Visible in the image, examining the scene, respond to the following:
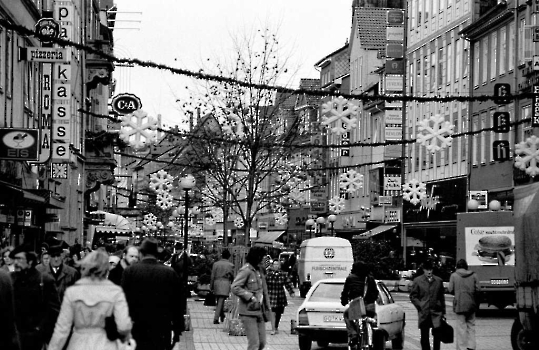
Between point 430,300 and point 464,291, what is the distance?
72 cm

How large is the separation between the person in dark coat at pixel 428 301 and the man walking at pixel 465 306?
1.14 feet

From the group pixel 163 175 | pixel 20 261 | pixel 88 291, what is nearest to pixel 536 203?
pixel 20 261

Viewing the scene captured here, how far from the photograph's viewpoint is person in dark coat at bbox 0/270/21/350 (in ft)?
34.8

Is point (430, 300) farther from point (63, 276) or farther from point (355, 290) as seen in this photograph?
point (63, 276)

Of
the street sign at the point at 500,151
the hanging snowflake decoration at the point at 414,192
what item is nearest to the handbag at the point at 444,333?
the hanging snowflake decoration at the point at 414,192

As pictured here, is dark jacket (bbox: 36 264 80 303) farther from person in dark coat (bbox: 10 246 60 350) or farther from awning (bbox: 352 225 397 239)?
awning (bbox: 352 225 397 239)

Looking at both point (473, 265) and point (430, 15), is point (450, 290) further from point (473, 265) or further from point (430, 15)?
point (430, 15)

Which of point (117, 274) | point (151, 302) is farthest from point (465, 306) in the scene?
point (151, 302)

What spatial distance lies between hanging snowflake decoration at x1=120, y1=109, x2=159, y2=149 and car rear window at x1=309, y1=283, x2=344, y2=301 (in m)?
4.07

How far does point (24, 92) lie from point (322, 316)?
16472 millimetres

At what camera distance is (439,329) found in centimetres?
2200

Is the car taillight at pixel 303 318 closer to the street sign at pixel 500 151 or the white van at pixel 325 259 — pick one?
the white van at pixel 325 259

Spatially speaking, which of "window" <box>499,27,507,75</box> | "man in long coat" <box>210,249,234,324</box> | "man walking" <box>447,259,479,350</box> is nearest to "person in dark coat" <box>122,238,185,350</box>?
"man walking" <box>447,259,479,350</box>

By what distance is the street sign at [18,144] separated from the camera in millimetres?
29188
